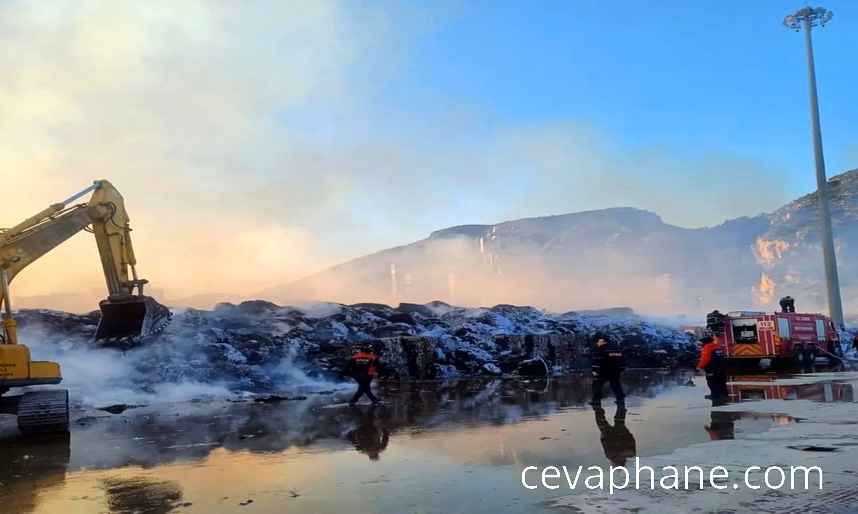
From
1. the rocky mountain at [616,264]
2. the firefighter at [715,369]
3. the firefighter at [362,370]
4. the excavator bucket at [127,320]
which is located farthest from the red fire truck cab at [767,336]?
the rocky mountain at [616,264]

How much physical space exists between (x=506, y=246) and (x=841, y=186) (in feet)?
134

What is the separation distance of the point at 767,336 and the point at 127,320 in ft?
66.1

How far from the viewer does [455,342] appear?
958 inches

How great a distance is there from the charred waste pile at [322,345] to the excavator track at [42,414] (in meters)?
5.99

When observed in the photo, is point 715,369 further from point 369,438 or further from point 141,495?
point 141,495

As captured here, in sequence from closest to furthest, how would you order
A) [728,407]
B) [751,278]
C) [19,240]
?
[728,407], [19,240], [751,278]

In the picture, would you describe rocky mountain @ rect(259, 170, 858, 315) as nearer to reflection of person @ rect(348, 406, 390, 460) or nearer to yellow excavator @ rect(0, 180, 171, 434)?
yellow excavator @ rect(0, 180, 171, 434)

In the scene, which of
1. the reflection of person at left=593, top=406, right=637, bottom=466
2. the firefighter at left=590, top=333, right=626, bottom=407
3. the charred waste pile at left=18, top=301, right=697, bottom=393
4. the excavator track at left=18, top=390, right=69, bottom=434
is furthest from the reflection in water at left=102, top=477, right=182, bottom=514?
the charred waste pile at left=18, top=301, right=697, bottom=393

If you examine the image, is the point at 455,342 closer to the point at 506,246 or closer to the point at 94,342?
the point at 94,342

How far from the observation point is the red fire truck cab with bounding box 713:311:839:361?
22672 mm

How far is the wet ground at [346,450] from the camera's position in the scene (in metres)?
5.92

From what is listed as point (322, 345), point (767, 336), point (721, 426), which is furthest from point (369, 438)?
point (767, 336)

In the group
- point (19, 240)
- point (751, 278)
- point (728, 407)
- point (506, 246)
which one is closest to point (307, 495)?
point (728, 407)

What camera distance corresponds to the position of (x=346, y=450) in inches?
332
